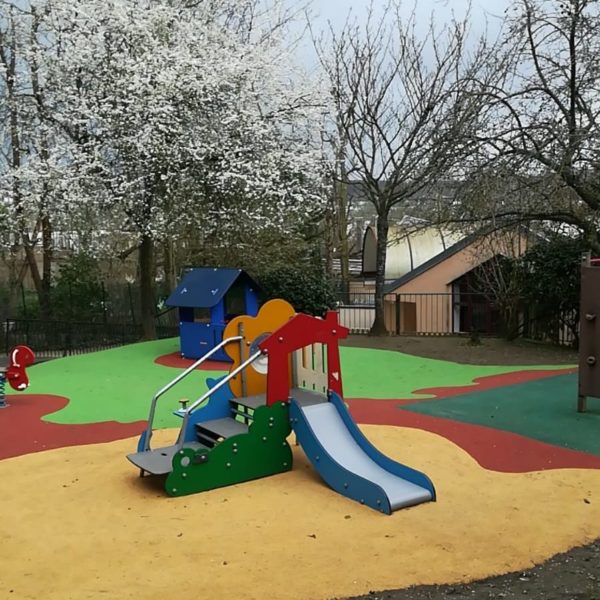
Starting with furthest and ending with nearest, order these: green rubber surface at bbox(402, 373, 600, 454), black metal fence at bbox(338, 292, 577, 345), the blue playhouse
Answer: black metal fence at bbox(338, 292, 577, 345) → the blue playhouse → green rubber surface at bbox(402, 373, 600, 454)

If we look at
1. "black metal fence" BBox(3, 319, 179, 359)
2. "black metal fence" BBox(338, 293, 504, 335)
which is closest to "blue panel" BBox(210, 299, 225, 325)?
"black metal fence" BBox(3, 319, 179, 359)

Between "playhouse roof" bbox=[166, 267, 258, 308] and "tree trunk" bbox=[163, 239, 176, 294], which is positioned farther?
"tree trunk" bbox=[163, 239, 176, 294]

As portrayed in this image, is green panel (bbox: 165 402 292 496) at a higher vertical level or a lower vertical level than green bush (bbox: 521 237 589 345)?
lower

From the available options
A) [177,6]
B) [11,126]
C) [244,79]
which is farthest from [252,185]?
[11,126]

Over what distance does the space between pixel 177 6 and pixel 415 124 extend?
22.2 feet

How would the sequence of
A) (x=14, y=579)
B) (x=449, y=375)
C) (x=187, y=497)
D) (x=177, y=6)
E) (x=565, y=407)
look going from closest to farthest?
(x=14, y=579) < (x=187, y=497) < (x=565, y=407) < (x=449, y=375) < (x=177, y=6)

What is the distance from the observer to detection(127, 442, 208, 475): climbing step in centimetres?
528

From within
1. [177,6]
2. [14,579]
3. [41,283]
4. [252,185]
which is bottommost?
[14,579]

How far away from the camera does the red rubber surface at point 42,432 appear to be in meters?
7.14

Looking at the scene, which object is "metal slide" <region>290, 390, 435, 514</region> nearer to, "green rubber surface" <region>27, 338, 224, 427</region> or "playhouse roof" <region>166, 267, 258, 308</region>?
"green rubber surface" <region>27, 338, 224, 427</region>

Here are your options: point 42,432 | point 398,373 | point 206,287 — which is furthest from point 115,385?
point 398,373

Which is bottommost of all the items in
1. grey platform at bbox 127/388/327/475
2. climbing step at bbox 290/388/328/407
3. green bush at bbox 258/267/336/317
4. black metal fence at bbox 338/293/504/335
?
grey platform at bbox 127/388/327/475

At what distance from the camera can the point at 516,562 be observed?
3977mm

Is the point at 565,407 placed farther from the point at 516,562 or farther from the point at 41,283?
the point at 41,283
